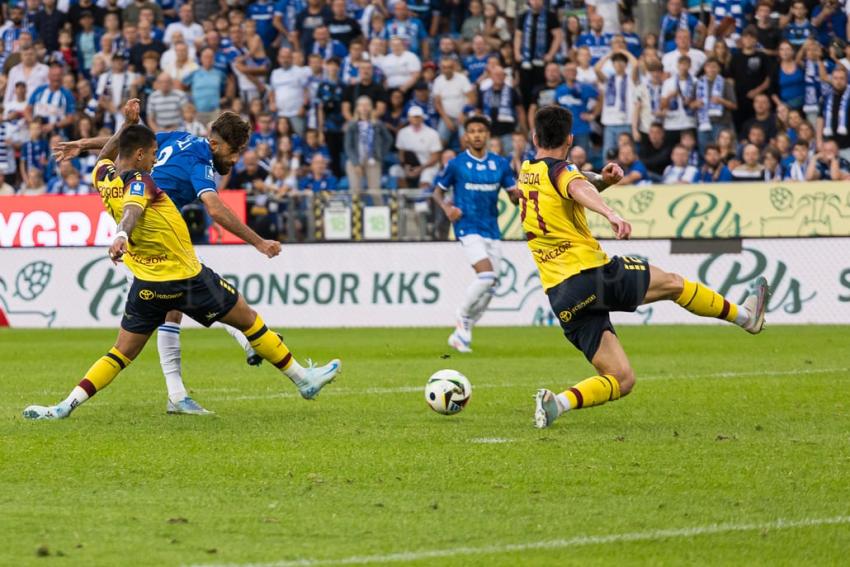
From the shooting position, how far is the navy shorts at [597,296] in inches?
382

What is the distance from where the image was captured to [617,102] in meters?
23.7

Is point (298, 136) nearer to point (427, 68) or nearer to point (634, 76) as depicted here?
point (427, 68)

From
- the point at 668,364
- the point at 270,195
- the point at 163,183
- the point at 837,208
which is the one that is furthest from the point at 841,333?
the point at 163,183

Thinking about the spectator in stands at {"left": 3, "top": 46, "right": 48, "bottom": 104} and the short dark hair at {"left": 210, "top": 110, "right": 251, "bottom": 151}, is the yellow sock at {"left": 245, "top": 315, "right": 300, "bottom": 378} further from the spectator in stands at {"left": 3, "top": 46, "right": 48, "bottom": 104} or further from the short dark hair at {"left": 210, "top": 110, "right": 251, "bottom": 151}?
the spectator in stands at {"left": 3, "top": 46, "right": 48, "bottom": 104}

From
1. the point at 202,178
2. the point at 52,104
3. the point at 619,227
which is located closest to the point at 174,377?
the point at 202,178

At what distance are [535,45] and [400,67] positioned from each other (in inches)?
91.8

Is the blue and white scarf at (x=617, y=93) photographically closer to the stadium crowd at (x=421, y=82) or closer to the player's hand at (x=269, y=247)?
the stadium crowd at (x=421, y=82)

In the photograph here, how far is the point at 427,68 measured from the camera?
25.5 meters

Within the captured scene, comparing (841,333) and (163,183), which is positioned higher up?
(163,183)

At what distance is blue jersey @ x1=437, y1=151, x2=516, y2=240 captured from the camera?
16609mm

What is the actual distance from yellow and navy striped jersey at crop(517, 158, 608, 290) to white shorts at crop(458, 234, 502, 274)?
264 inches

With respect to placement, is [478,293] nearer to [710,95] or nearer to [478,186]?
[478,186]

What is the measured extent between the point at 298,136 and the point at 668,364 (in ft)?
38.9

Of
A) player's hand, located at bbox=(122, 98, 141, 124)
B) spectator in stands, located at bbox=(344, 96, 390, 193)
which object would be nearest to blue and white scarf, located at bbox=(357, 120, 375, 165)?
spectator in stands, located at bbox=(344, 96, 390, 193)
